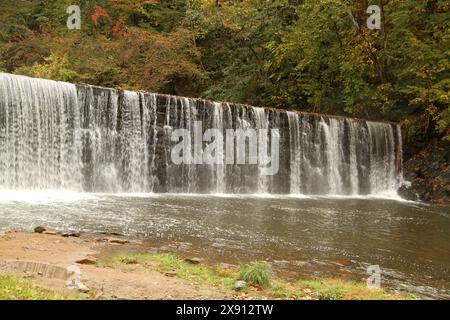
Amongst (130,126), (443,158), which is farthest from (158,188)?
(443,158)

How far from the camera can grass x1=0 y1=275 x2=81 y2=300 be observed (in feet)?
14.7

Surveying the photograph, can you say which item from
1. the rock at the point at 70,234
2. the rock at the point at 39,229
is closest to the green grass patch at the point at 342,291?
the rock at the point at 70,234

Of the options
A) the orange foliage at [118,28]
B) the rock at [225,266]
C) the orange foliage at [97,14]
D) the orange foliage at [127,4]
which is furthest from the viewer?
the orange foliage at [97,14]

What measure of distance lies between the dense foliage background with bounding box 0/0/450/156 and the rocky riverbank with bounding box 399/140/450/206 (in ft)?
2.37

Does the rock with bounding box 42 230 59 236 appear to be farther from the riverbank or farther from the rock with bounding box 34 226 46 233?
the riverbank

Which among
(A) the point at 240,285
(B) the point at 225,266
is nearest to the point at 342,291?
(A) the point at 240,285

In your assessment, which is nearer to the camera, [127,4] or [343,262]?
[343,262]

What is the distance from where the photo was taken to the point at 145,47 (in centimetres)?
2897

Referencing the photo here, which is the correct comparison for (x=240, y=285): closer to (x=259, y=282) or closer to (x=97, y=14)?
(x=259, y=282)

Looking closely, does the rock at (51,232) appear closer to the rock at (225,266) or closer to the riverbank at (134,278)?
the riverbank at (134,278)

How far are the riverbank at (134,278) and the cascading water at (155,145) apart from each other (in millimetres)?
8466

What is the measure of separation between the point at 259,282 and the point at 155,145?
12.5 meters

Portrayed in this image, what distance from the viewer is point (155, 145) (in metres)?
18.0

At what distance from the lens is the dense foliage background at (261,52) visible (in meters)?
22.4
